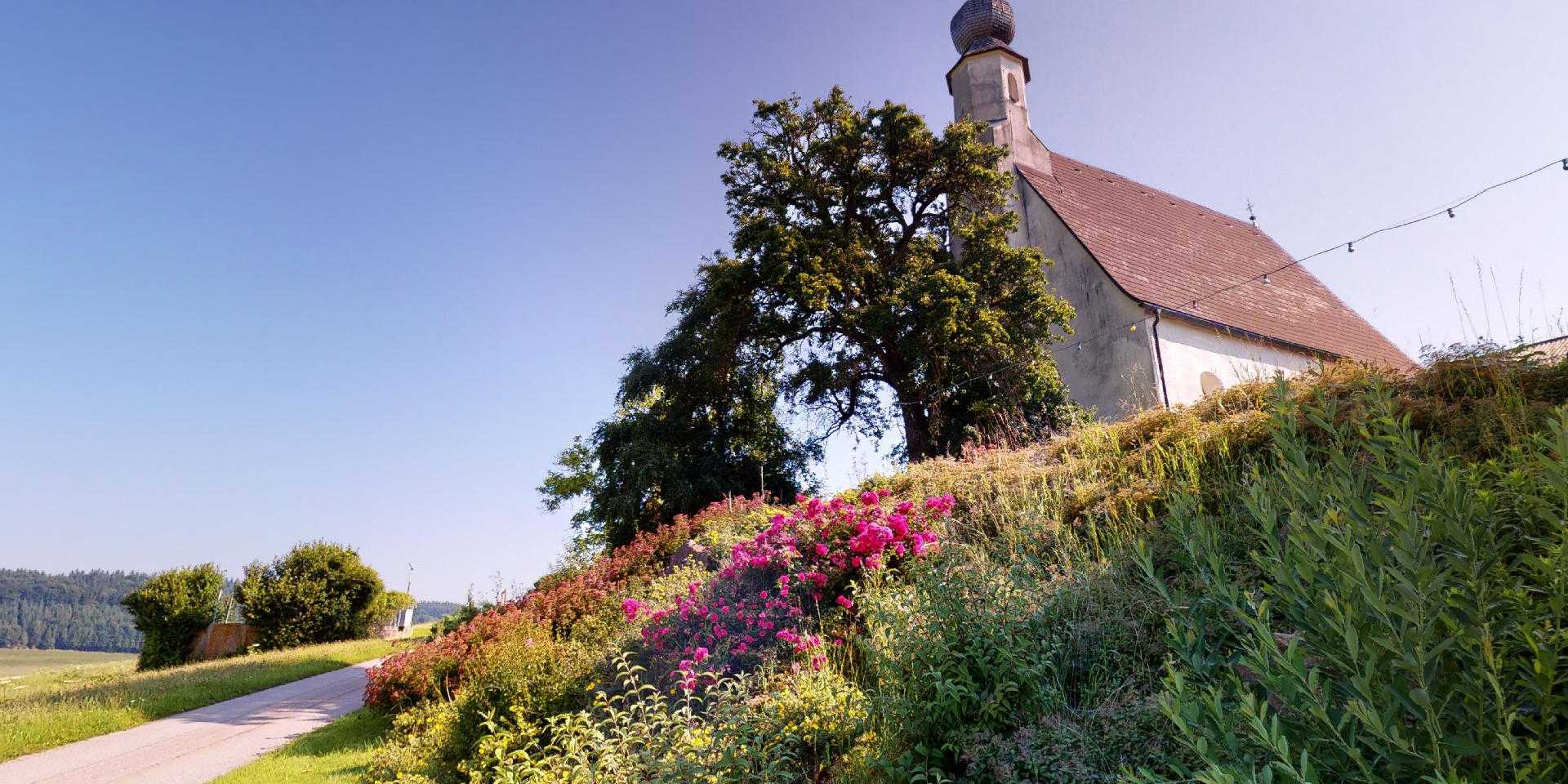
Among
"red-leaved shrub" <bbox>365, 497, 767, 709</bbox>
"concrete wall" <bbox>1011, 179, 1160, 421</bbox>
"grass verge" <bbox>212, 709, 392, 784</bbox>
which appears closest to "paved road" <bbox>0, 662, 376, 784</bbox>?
"grass verge" <bbox>212, 709, 392, 784</bbox>

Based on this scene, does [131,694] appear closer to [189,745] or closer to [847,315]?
[189,745]

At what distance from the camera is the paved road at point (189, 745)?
25.2 ft

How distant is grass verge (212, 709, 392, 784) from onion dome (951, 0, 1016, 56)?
20.8 meters

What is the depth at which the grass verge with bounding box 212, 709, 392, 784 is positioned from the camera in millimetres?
7133

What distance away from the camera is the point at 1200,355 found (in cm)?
1748

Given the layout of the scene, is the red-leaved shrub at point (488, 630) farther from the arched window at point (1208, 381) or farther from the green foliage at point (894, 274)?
the arched window at point (1208, 381)

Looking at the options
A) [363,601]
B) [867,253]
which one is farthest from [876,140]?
[363,601]

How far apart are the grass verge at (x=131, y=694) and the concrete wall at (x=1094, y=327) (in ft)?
57.4

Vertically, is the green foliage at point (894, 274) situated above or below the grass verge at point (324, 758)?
above

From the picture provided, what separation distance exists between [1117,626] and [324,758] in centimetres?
807

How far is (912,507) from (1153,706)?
3.75 metres

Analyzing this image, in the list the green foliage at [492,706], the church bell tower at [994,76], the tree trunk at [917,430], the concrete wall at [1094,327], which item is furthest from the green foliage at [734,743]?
the church bell tower at [994,76]

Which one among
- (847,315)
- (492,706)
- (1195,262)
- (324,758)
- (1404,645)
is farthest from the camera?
(1195,262)

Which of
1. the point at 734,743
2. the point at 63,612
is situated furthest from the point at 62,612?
the point at 734,743
